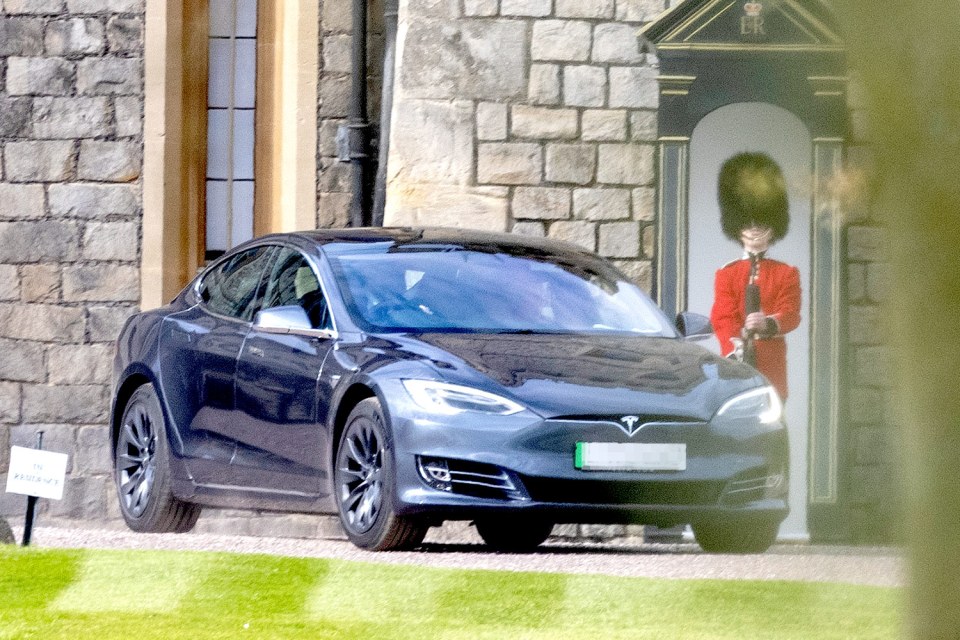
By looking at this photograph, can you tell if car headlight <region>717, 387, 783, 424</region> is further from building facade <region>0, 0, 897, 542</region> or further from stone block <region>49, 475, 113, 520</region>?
stone block <region>49, 475, 113, 520</region>

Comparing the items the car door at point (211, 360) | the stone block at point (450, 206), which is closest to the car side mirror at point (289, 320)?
the car door at point (211, 360)

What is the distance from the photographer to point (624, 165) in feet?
40.3

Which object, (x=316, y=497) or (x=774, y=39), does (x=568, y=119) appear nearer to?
(x=774, y=39)

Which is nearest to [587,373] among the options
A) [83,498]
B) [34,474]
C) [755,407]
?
[755,407]

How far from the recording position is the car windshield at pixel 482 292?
7773 millimetres

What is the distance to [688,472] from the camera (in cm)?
698

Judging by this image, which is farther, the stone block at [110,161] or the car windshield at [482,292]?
the stone block at [110,161]

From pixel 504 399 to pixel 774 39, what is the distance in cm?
513

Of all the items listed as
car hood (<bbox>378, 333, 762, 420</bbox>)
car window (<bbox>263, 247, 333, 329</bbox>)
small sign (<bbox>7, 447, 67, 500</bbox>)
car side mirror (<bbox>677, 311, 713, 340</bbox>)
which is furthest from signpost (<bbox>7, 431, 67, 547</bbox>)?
car side mirror (<bbox>677, 311, 713, 340</bbox>)

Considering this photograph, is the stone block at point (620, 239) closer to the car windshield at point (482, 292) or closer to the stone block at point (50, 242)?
the car windshield at point (482, 292)

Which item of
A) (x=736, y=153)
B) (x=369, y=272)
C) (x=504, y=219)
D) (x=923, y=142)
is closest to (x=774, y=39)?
(x=736, y=153)

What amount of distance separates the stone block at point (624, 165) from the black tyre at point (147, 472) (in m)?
4.07

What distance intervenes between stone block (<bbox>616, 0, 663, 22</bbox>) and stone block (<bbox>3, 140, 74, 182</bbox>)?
4323 mm

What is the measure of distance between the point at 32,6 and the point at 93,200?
145cm
